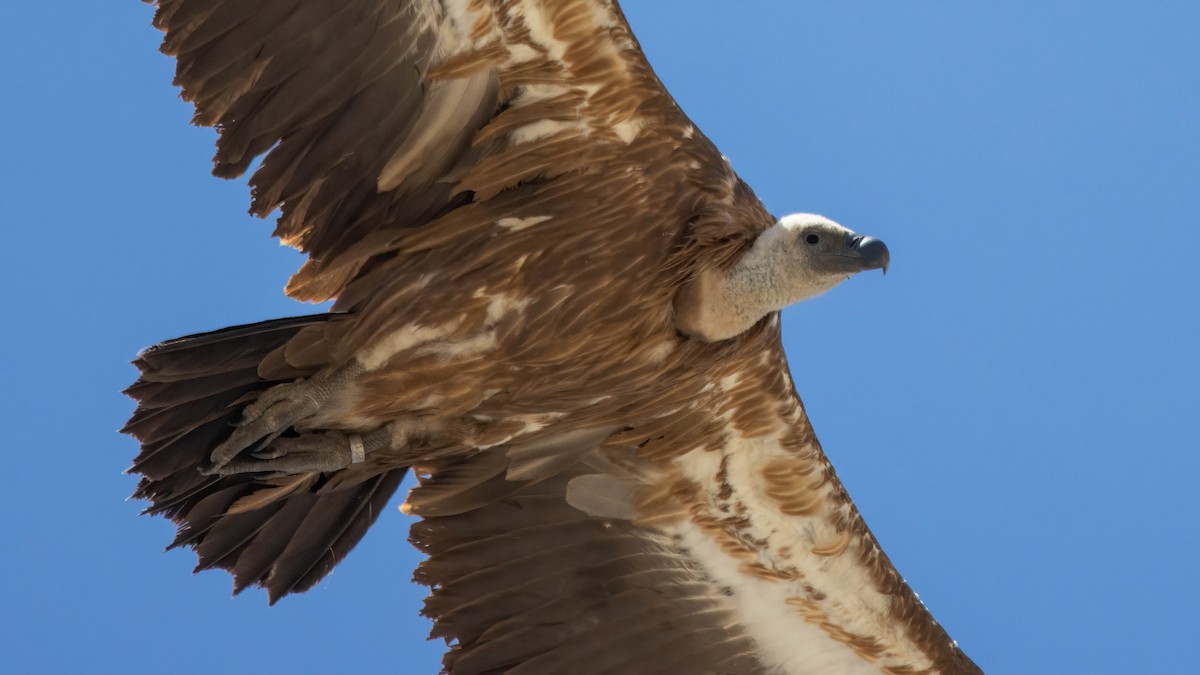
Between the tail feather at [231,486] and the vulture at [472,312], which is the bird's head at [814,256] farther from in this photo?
the tail feather at [231,486]

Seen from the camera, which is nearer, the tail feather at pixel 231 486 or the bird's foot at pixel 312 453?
the tail feather at pixel 231 486

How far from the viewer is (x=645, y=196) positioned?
4480 millimetres

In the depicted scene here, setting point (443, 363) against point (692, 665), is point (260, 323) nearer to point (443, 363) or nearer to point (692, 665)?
point (443, 363)

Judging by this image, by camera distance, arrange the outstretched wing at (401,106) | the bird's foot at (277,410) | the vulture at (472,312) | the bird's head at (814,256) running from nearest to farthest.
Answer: the outstretched wing at (401,106) → the vulture at (472,312) → the bird's head at (814,256) → the bird's foot at (277,410)

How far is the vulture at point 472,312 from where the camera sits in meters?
4.25

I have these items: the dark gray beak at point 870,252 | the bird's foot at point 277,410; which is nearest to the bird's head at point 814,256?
the dark gray beak at point 870,252

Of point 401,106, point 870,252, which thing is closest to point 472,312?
point 401,106

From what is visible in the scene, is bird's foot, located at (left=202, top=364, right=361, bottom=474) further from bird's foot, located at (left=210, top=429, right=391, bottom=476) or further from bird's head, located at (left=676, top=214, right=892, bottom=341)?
bird's head, located at (left=676, top=214, right=892, bottom=341)

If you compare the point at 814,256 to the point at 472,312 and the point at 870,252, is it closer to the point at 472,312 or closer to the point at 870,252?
the point at 870,252

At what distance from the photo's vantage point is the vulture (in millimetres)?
4254

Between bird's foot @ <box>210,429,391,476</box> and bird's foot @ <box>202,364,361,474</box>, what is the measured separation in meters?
0.06

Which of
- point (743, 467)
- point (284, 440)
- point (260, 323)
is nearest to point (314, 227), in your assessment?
point (260, 323)

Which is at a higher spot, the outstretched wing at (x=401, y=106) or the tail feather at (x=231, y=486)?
the outstretched wing at (x=401, y=106)

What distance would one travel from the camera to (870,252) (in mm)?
4375
